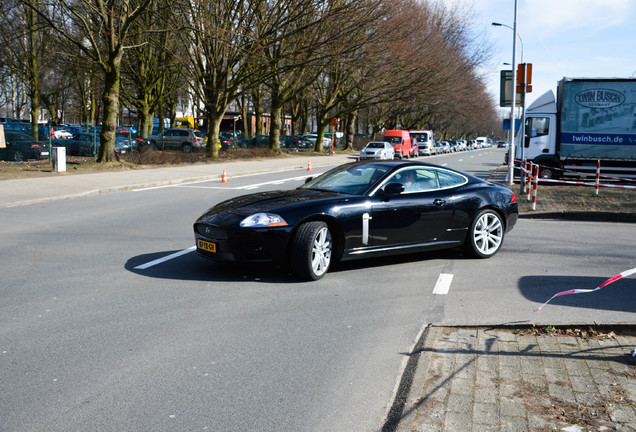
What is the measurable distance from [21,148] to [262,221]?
22.3m

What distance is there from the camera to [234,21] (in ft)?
99.7

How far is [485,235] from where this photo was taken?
8.33 m

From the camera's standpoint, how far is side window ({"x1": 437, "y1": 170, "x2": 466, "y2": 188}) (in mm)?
8133

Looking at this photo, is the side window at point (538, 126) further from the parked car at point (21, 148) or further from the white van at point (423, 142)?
the white van at point (423, 142)

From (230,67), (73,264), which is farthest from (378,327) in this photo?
(230,67)

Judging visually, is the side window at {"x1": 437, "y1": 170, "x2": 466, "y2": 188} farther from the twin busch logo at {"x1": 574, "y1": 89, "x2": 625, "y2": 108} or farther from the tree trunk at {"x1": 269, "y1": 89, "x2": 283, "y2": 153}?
the tree trunk at {"x1": 269, "y1": 89, "x2": 283, "y2": 153}

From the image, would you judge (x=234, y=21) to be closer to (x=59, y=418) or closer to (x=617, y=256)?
(x=617, y=256)

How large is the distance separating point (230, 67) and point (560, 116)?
16.0 metres

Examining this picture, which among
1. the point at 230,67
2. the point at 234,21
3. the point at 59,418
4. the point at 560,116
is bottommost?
the point at 59,418

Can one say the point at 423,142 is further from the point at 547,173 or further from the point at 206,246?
the point at 206,246

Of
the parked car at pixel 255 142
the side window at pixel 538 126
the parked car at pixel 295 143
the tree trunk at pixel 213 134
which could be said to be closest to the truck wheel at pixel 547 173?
the side window at pixel 538 126

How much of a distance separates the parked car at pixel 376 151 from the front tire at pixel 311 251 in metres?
34.9

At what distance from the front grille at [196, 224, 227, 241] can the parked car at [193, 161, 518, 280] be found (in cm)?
1

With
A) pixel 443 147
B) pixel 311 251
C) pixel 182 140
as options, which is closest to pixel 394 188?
pixel 311 251
